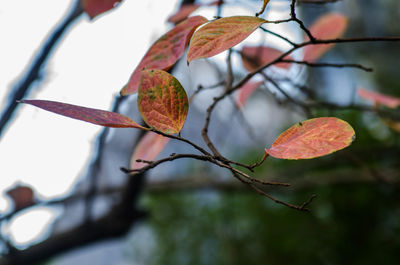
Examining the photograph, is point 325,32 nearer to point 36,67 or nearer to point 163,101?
point 163,101

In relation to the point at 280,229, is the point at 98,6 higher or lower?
higher

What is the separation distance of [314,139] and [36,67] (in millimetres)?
697

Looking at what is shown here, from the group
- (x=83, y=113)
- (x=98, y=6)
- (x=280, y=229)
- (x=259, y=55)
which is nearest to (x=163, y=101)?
(x=83, y=113)

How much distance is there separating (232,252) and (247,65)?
1.16 metres

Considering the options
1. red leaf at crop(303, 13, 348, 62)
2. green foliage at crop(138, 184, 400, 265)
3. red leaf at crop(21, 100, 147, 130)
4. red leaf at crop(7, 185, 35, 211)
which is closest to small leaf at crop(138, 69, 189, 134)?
red leaf at crop(21, 100, 147, 130)

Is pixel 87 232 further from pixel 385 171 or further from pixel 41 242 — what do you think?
pixel 385 171

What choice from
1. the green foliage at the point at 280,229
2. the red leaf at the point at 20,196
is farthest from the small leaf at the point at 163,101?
the green foliage at the point at 280,229

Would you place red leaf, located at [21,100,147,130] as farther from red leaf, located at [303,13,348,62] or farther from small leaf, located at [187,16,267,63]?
red leaf, located at [303,13,348,62]

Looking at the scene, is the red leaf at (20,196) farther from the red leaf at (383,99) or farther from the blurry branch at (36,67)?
the red leaf at (383,99)

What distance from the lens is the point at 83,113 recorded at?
0.83 ft

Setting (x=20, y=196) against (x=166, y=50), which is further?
(x=20, y=196)

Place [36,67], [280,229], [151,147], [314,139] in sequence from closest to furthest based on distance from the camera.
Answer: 1. [314,139]
2. [151,147]
3. [36,67]
4. [280,229]

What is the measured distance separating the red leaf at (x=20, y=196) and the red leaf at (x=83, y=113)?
25.3 inches

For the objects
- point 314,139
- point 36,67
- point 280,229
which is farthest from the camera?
point 280,229
